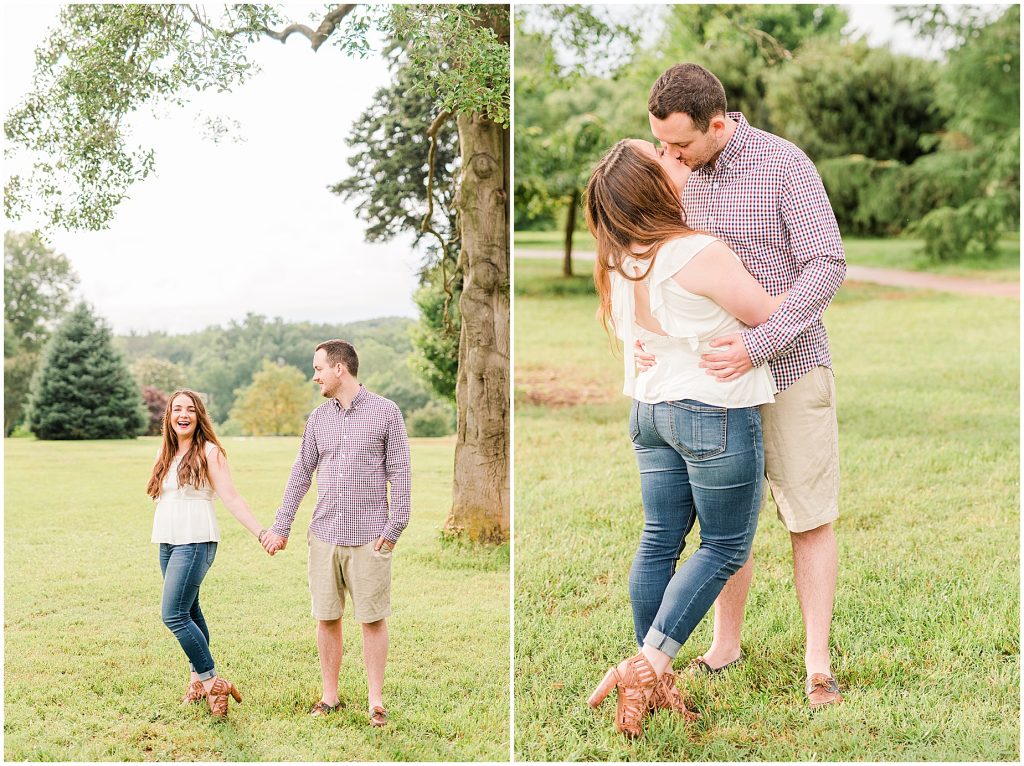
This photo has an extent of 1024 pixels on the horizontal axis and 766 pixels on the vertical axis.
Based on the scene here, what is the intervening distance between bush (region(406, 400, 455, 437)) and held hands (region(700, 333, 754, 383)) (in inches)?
55.6

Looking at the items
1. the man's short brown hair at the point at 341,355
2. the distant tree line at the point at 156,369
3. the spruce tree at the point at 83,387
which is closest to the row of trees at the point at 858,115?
the distant tree line at the point at 156,369

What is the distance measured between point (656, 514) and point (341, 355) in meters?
1.08

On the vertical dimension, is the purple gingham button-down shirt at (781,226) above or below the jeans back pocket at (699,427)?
above

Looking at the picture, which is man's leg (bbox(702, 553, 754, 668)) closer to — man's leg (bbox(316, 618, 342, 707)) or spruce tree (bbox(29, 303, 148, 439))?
man's leg (bbox(316, 618, 342, 707))

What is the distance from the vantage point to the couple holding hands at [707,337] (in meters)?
2.42

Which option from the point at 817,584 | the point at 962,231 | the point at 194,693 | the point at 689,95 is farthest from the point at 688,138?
the point at 962,231

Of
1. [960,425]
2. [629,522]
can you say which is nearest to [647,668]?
[629,522]

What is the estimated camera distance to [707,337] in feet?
8.08

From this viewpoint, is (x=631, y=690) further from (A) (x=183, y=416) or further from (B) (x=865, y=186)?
(B) (x=865, y=186)

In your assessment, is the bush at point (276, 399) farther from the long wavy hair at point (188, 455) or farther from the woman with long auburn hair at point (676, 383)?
the woman with long auburn hair at point (676, 383)

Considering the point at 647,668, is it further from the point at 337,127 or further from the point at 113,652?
the point at 337,127

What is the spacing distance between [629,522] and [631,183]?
2.18 meters

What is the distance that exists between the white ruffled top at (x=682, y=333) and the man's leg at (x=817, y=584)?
542 mm

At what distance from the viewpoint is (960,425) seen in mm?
6012
